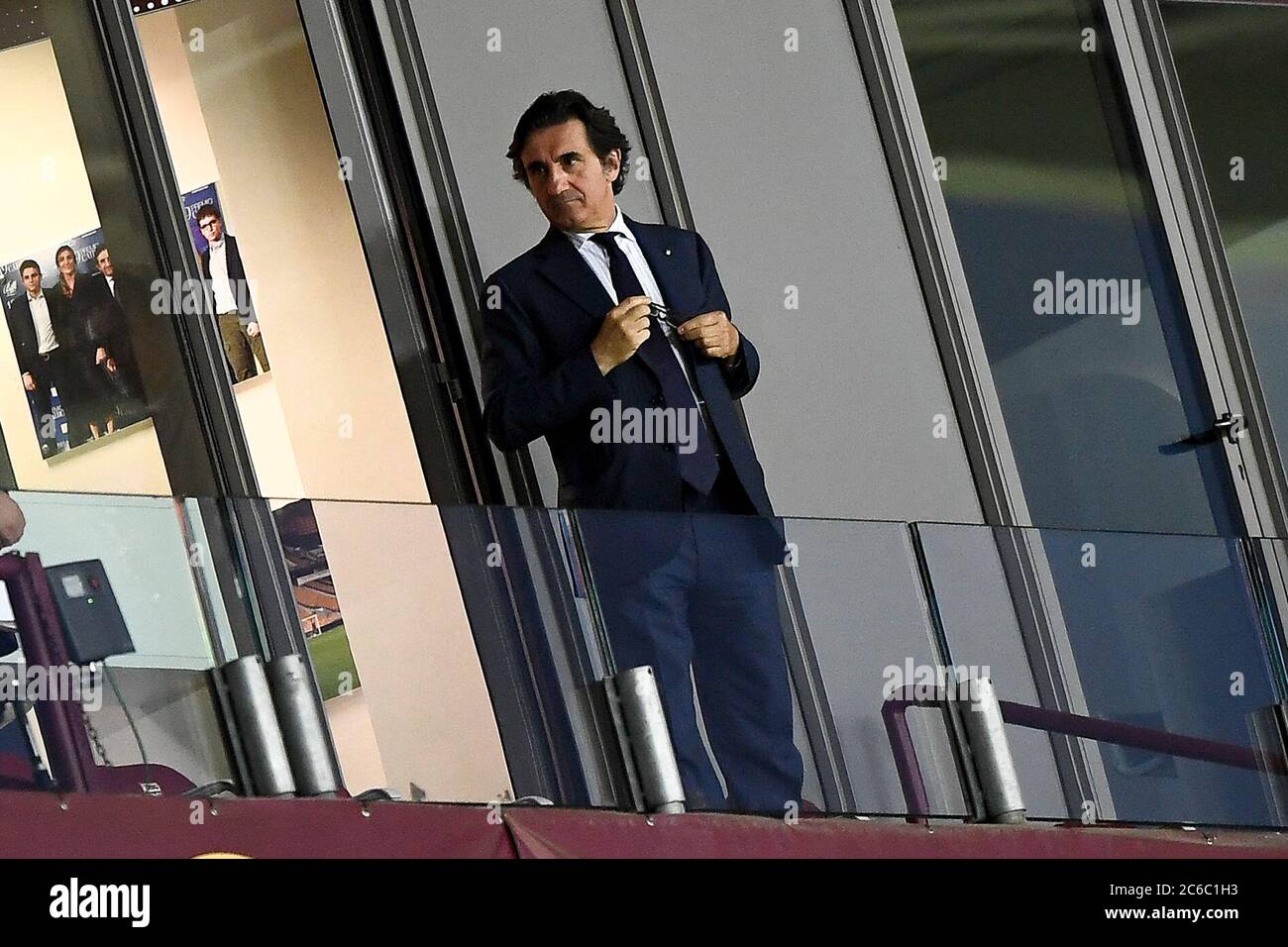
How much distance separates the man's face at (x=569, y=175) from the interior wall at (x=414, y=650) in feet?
4.05

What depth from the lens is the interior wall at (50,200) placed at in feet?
12.9

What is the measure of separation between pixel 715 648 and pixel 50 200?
1893 millimetres

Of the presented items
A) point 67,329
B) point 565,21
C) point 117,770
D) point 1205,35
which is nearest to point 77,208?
point 67,329

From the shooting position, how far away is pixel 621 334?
A: 3844 mm

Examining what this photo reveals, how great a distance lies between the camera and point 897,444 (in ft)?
16.5

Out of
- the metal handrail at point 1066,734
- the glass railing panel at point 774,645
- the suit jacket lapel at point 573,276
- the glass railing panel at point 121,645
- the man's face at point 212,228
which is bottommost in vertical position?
the metal handrail at point 1066,734

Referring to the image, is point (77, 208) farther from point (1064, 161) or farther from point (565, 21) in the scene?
point (1064, 161)

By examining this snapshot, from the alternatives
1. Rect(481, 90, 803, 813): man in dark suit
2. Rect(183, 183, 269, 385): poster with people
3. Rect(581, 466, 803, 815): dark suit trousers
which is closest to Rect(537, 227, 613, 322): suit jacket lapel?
Rect(481, 90, 803, 813): man in dark suit

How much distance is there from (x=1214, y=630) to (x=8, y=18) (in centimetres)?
297

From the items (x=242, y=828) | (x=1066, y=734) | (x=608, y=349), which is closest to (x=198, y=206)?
(x=608, y=349)

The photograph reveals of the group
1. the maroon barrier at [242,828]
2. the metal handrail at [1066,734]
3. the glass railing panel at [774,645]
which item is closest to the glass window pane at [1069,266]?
the metal handrail at [1066,734]

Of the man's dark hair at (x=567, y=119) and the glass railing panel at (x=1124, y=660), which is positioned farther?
the man's dark hair at (x=567, y=119)

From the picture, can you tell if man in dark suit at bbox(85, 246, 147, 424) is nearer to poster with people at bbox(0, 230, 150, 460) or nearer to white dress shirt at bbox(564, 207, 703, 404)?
poster with people at bbox(0, 230, 150, 460)

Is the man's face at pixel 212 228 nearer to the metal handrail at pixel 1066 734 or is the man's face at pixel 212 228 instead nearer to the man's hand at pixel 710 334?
the man's hand at pixel 710 334
